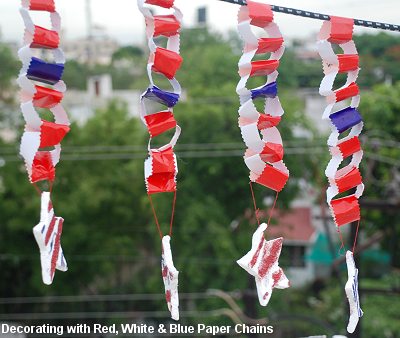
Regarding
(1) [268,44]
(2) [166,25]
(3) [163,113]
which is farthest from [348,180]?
(2) [166,25]

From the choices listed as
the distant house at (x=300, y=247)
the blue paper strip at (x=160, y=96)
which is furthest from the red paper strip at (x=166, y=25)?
the distant house at (x=300, y=247)

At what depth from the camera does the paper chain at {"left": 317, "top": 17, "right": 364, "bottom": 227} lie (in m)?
1.99

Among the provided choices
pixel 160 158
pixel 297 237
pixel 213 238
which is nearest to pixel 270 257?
pixel 160 158

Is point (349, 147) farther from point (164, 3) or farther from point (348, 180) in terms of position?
point (164, 3)

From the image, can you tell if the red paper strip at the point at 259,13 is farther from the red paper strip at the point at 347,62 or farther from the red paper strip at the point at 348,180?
the red paper strip at the point at 348,180

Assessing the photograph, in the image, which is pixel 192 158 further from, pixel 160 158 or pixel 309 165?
pixel 160 158

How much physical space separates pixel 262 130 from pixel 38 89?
2.16 ft

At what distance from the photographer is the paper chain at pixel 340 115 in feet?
6.51

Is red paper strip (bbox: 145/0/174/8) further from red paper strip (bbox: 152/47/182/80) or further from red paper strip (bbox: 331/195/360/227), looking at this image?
red paper strip (bbox: 331/195/360/227)

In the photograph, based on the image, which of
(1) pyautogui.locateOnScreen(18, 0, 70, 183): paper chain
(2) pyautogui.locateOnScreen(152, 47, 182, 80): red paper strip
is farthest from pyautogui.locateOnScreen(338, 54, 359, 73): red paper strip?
(1) pyautogui.locateOnScreen(18, 0, 70, 183): paper chain

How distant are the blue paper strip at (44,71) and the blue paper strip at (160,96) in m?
0.25

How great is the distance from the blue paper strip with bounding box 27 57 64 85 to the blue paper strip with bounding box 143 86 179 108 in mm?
248

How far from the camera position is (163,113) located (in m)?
1.95

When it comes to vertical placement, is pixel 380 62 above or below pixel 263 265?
below
